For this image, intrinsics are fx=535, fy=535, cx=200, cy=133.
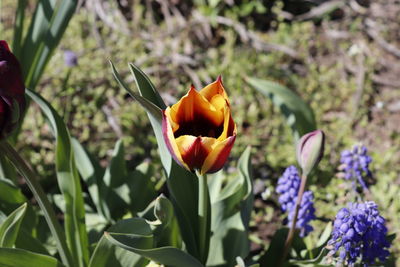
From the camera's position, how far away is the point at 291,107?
1932mm

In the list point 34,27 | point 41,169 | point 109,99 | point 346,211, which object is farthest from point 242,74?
point 346,211

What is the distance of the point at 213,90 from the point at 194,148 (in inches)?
5.7

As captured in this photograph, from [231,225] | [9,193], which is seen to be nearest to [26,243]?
[9,193]

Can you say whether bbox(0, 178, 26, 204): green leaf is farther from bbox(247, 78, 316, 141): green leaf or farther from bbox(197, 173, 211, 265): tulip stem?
bbox(247, 78, 316, 141): green leaf

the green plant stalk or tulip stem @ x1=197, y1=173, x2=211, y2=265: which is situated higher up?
the green plant stalk

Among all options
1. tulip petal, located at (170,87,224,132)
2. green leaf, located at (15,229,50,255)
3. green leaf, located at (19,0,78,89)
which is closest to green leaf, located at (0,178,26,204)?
green leaf, located at (15,229,50,255)

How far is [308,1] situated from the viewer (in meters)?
3.17

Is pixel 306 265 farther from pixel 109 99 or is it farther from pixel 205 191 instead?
pixel 109 99

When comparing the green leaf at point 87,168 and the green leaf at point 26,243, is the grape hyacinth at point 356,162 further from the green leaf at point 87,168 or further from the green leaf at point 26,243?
the green leaf at point 26,243

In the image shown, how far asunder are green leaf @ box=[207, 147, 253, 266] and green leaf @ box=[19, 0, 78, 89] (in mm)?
702

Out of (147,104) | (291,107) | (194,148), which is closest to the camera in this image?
(194,148)

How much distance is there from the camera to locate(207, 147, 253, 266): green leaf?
1.50 meters

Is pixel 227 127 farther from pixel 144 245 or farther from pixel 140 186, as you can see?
pixel 140 186

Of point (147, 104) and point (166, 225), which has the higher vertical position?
point (147, 104)
